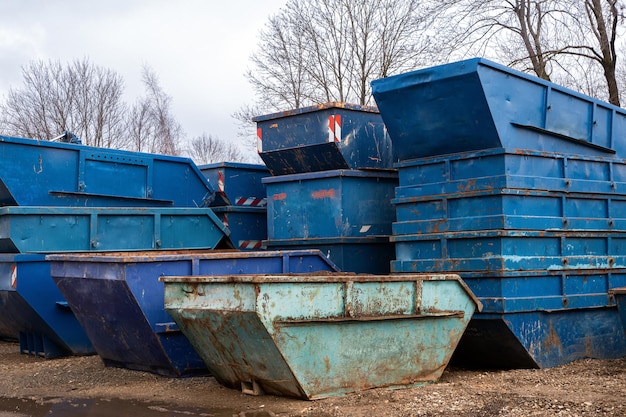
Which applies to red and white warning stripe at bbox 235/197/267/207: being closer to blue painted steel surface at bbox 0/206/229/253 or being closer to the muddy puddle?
blue painted steel surface at bbox 0/206/229/253

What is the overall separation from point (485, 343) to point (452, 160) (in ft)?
5.70

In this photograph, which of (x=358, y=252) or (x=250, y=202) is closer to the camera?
(x=358, y=252)

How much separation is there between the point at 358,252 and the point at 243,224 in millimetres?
2427

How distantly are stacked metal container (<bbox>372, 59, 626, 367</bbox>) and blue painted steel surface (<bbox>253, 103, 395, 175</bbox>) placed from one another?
3.18 ft

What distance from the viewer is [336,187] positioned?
840 cm

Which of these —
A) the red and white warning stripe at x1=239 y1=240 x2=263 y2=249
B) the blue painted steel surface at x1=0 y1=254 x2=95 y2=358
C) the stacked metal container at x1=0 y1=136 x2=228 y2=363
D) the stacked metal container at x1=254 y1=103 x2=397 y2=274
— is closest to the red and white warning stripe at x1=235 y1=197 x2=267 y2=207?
the red and white warning stripe at x1=239 y1=240 x2=263 y2=249

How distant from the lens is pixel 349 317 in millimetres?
5820

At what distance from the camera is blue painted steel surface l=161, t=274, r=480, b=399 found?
5566 millimetres

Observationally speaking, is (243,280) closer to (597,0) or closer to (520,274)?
(520,274)

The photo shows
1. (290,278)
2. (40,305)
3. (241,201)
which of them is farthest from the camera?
(241,201)

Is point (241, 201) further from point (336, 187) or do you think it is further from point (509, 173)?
point (509, 173)

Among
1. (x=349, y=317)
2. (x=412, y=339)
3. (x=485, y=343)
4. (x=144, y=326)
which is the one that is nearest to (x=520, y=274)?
(x=485, y=343)

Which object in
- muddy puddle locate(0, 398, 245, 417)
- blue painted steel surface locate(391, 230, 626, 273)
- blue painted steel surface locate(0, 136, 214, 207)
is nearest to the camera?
muddy puddle locate(0, 398, 245, 417)

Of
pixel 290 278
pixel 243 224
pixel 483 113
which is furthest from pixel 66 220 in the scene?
pixel 483 113
